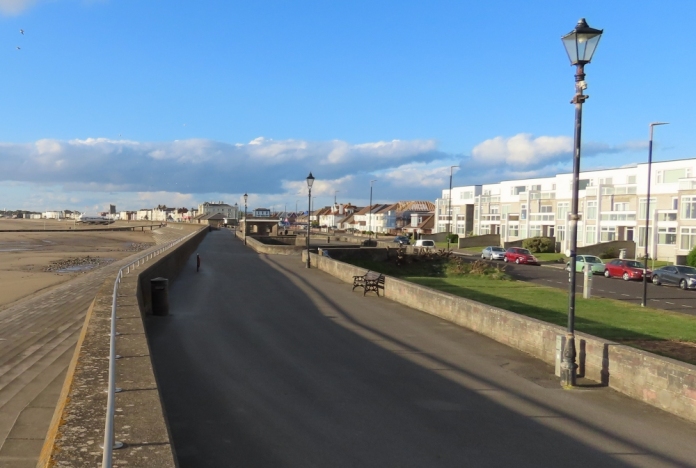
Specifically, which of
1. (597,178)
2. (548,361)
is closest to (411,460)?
(548,361)

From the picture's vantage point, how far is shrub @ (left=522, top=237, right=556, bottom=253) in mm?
62750

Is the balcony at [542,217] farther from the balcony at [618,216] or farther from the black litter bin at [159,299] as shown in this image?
the black litter bin at [159,299]

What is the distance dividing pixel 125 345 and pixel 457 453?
486cm

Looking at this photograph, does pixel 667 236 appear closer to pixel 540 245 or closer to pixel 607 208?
pixel 607 208

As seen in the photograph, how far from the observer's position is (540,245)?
62750 mm

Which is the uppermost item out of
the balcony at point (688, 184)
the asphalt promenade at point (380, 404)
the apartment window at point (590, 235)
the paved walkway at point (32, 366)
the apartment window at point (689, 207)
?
the balcony at point (688, 184)

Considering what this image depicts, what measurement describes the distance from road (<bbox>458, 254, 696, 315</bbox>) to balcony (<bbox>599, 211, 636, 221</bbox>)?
16.1 m

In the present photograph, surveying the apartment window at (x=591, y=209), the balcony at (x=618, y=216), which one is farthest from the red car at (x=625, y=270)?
the apartment window at (x=591, y=209)

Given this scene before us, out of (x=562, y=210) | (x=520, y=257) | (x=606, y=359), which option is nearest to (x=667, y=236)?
(x=520, y=257)

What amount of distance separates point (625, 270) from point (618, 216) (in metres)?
21.2

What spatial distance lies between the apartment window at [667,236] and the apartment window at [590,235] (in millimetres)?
9724

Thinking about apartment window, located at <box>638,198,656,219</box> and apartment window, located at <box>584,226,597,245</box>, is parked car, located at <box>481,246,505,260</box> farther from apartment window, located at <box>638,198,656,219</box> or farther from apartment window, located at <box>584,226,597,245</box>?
apartment window, located at <box>638,198,656,219</box>

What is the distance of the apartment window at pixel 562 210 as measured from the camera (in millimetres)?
64375

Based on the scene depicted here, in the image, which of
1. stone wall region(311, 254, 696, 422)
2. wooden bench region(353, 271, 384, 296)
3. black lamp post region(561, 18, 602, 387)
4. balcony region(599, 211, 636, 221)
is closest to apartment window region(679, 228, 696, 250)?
balcony region(599, 211, 636, 221)
